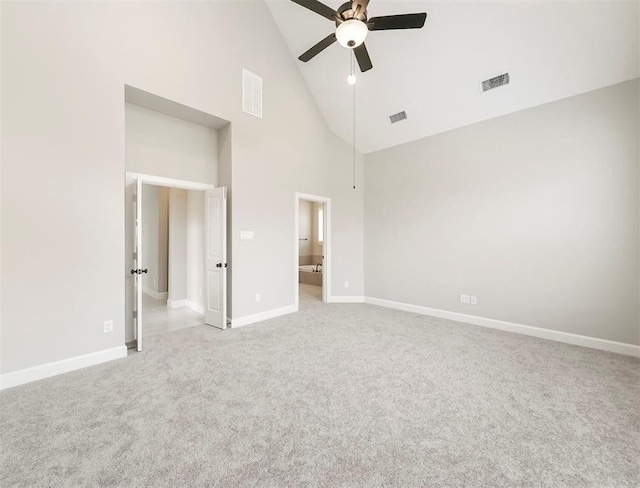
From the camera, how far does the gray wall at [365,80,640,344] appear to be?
320 centimetres

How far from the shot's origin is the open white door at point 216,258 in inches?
157

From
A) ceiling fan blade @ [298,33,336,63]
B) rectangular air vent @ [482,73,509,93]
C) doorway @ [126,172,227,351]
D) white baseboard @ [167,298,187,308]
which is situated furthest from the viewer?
white baseboard @ [167,298,187,308]

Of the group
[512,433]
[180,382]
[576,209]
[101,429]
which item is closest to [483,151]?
[576,209]

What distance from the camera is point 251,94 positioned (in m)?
4.21

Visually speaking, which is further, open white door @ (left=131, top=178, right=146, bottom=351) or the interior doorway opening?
the interior doorway opening

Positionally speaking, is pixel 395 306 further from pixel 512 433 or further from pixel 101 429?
pixel 101 429

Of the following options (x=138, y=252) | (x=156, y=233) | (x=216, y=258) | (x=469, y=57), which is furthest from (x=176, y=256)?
(x=469, y=57)

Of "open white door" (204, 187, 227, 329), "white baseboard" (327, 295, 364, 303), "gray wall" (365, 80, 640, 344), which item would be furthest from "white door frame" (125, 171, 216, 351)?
"gray wall" (365, 80, 640, 344)

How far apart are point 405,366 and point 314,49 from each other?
3663 mm

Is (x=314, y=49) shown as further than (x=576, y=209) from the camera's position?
No

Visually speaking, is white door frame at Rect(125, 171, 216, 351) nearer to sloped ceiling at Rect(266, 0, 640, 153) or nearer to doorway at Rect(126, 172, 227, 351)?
doorway at Rect(126, 172, 227, 351)

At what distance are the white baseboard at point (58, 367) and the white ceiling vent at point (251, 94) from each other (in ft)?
12.0

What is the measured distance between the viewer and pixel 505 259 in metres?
4.00

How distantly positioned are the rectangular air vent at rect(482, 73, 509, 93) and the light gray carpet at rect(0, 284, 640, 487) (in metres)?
3.48
